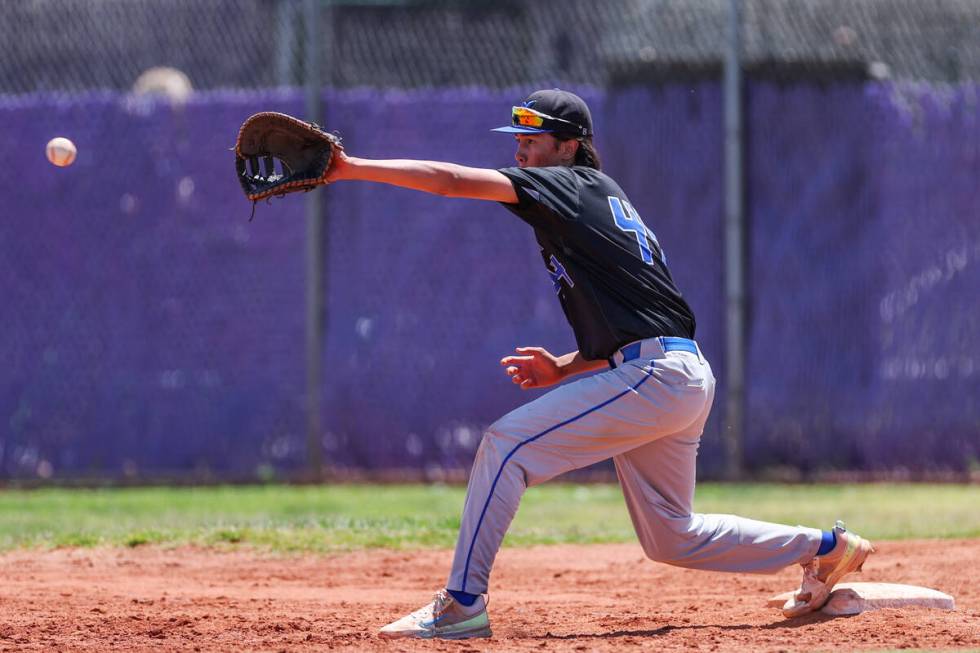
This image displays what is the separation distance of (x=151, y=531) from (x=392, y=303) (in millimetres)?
3221

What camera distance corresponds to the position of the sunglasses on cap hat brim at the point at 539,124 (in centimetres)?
503

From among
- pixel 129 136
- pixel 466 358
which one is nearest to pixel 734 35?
pixel 466 358

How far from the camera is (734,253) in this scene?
10461 millimetres

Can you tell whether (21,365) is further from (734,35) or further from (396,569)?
(734,35)

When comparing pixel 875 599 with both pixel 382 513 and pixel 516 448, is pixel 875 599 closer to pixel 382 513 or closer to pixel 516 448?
pixel 516 448

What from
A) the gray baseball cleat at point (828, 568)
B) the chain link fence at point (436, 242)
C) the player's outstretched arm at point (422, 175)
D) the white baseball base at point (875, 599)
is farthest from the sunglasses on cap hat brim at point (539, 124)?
the chain link fence at point (436, 242)

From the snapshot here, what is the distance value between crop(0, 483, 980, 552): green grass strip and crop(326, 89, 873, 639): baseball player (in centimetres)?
284

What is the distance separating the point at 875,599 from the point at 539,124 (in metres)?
2.14

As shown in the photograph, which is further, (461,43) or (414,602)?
(461,43)

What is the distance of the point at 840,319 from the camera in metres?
10.4

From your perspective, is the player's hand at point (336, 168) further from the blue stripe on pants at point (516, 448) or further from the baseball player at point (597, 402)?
the blue stripe on pants at point (516, 448)

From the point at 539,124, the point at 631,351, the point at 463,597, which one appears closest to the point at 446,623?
the point at 463,597

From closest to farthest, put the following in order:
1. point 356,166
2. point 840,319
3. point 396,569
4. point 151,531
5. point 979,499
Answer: point 356,166
point 396,569
point 151,531
point 979,499
point 840,319

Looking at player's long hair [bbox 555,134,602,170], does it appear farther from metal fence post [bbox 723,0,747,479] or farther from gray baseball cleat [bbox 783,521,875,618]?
metal fence post [bbox 723,0,747,479]
